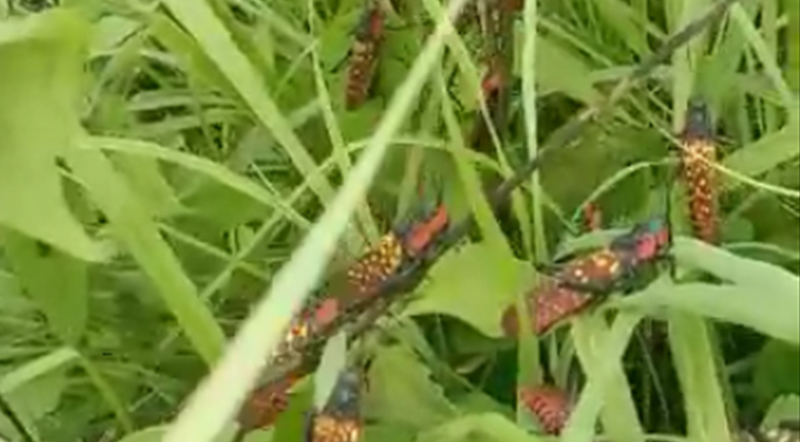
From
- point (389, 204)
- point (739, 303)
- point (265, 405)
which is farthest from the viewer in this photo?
point (389, 204)

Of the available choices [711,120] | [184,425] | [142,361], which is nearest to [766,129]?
[711,120]

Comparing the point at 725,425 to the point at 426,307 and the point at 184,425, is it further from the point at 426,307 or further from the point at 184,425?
the point at 184,425

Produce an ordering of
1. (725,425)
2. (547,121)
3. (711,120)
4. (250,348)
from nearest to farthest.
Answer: (250,348) < (725,425) < (711,120) < (547,121)

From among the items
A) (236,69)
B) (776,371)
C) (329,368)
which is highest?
(236,69)

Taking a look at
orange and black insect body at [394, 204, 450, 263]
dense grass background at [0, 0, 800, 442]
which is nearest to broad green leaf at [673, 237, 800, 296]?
dense grass background at [0, 0, 800, 442]

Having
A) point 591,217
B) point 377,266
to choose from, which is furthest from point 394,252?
point 591,217

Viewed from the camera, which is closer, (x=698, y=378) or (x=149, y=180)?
(x=698, y=378)

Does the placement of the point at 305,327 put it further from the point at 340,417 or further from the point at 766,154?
the point at 766,154

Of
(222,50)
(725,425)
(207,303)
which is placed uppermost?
(222,50)

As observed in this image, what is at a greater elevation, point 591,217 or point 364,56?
point 364,56
